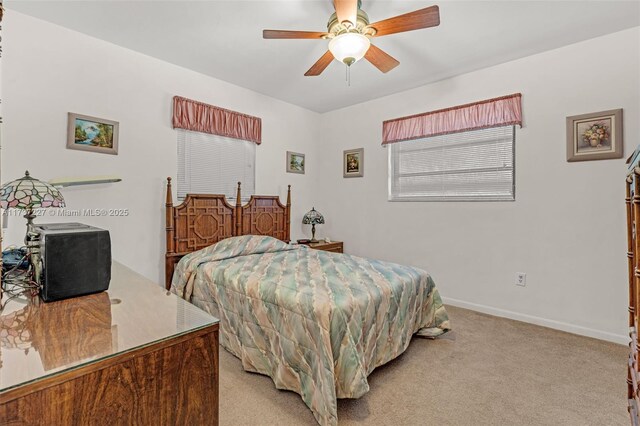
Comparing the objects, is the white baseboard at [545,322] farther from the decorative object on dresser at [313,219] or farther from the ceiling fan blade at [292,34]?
the ceiling fan blade at [292,34]

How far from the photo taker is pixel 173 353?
0.90 metres

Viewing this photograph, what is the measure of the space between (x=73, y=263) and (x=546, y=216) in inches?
137

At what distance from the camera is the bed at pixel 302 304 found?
5.46ft

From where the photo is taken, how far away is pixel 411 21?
1.93 m

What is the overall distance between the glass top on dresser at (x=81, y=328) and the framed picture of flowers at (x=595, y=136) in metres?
3.23

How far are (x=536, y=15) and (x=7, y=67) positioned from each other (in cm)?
392

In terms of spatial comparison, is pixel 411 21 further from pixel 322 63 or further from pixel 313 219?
pixel 313 219

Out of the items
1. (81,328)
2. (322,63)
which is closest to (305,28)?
(322,63)

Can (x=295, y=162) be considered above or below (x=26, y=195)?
above

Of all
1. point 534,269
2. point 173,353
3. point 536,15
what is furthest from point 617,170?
point 173,353

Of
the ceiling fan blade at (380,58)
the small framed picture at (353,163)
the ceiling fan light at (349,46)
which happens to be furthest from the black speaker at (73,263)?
the small framed picture at (353,163)

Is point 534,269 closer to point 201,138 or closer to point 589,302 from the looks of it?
point 589,302

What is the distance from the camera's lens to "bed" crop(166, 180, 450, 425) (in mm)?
1664

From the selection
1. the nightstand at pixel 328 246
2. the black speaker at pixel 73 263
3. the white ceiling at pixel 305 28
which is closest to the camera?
the black speaker at pixel 73 263
